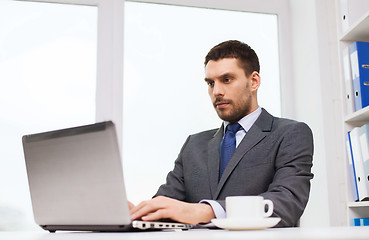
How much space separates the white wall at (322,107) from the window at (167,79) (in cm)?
26

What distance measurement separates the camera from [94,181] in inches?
31.8

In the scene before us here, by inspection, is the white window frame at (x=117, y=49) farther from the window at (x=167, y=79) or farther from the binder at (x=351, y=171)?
the binder at (x=351, y=171)

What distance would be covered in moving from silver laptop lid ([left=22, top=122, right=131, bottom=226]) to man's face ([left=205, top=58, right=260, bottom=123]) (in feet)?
3.01

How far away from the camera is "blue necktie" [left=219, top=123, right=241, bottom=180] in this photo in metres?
1.65

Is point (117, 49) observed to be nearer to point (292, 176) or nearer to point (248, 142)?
point (248, 142)

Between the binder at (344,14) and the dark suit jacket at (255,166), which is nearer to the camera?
the dark suit jacket at (255,166)

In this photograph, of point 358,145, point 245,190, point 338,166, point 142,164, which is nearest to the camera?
point 245,190

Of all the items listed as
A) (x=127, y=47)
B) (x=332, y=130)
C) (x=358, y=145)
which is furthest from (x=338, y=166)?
(x=127, y=47)

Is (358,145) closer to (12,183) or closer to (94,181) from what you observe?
(94,181)

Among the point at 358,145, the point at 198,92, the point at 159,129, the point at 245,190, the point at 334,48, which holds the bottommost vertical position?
the point at 245,190

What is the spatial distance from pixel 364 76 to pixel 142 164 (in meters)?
1.22

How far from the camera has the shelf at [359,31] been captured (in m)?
1.73

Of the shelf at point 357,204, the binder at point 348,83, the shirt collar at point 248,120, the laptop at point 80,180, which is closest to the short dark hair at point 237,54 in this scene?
the shirt collar at point 248,120

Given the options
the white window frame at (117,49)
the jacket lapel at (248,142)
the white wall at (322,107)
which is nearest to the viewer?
the jacket lapel at (248,142)
